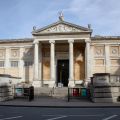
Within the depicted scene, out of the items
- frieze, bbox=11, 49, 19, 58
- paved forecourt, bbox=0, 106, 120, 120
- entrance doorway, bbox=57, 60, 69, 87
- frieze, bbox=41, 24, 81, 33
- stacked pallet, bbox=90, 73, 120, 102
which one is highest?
frieze, bbox=41, 24, 81, 33

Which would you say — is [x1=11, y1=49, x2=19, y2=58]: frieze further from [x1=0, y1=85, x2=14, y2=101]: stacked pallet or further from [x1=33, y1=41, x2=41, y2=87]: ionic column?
[x1=0, y1=85, x2=14, y2=101]: stacked pallet

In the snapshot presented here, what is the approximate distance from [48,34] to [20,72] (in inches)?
389

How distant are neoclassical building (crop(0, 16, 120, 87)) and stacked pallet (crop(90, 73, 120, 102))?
21.1 metres

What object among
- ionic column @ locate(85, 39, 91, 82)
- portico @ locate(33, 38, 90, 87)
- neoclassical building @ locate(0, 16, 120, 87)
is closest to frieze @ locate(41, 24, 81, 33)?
neoclassical building @ locate(0, 16, 120, 87)

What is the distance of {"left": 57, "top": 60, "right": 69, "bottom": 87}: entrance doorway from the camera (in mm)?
54094

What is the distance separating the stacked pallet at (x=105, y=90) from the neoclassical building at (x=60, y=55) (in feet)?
69.3

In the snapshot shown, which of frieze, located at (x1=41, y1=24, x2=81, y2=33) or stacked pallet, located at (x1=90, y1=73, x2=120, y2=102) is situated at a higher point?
frieze, located at (x1=41, y1=24, x2=81, y2=33)

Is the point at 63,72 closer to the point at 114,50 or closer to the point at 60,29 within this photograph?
the point at 60,29

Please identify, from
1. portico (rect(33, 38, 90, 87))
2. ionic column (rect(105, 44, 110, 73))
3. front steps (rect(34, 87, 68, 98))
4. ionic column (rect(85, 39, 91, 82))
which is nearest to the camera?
front steps (rect(34, 87, 68, 98))

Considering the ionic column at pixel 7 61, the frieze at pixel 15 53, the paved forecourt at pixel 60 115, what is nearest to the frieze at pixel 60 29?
the frieze at pixel 15 53

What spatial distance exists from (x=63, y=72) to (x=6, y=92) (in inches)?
945

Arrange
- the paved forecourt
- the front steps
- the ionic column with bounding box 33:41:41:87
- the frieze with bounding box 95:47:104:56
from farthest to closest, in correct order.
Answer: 1. the frieze with bounding box 95:47:104:56
2. the ionic column with bounding box 33:41:41:87
3. the front steps
4. the paved forecourt

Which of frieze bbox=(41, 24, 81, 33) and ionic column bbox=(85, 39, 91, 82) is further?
frieze bbox=(41, 24, 81, 33)

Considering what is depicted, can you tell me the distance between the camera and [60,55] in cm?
5409
